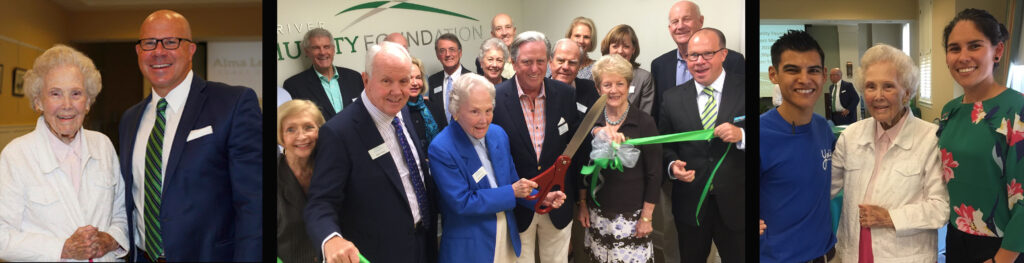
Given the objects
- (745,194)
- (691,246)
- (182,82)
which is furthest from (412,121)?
(745,194)

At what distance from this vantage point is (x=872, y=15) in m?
3.39

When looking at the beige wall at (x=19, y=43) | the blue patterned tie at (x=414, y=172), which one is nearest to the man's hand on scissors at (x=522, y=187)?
the blue patterned tie at (x=414, y=172)

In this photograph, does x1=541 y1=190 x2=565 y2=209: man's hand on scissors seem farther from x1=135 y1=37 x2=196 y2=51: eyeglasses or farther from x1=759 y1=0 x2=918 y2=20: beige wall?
x1=135 y1=37 x2=196 y2=51: eyeglasses

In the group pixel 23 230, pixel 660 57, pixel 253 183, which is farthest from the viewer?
pixel 660 57

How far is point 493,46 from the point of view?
119 inches

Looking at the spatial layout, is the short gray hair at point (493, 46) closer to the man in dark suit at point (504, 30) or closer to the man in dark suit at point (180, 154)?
the man in dark suit at point (504, 30)

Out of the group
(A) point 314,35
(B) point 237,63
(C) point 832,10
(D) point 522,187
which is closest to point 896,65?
(C) point 832,10

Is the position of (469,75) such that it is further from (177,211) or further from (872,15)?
(872,15)

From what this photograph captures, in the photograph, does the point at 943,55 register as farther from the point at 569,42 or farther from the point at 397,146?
the point at 397,146

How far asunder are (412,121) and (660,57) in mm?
1218

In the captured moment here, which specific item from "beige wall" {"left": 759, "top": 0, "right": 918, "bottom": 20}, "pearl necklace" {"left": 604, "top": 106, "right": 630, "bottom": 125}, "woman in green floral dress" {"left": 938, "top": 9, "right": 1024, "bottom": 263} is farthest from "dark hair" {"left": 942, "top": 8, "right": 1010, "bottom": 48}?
"pearl necklace" {"left": 604, "top": 106, "right": 630, "bottom": 125}

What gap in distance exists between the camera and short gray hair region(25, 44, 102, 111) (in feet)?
8.64

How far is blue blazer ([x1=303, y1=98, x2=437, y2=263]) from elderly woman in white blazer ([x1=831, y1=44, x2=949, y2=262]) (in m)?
2.18

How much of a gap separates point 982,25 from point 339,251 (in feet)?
10.7
